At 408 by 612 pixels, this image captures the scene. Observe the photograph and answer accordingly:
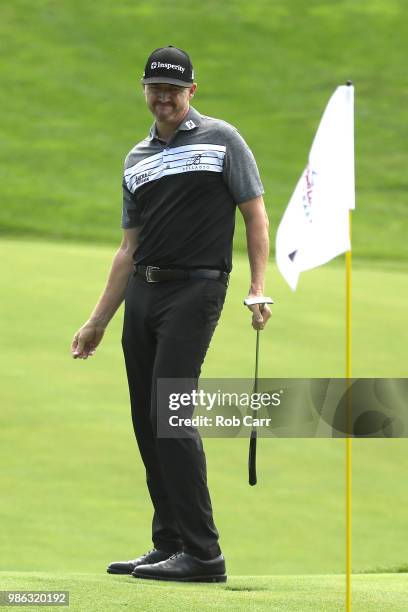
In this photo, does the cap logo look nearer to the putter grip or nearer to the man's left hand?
the man's left hand

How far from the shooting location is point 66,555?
4.70 m

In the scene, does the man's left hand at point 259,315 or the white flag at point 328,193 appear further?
the man's left hand at point 259,315

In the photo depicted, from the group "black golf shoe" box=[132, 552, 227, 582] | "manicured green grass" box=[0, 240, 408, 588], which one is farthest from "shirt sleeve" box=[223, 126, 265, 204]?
"manicured green grass" box=[0, 240, 408, 588]

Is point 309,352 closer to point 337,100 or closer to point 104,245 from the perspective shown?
point 337,100

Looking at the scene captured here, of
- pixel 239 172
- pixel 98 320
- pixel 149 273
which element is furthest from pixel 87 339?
pixel 239 172

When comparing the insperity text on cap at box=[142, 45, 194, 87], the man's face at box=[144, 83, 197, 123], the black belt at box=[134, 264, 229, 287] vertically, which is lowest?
the black belt at box=[134, 264, 229, 287]

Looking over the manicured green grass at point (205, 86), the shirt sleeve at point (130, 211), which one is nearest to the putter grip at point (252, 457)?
the shirt sleeve at point (130, 211)

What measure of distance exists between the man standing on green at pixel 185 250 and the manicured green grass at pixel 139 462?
856 mm

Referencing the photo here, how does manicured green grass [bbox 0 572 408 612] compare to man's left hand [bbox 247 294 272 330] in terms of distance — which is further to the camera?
man's left hand [bbox 247 294 272 330]

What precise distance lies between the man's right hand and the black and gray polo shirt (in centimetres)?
35

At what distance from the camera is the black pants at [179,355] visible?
12.5 ft

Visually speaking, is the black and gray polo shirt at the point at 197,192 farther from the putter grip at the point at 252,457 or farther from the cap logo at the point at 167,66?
the putter grip at the point at 252,457

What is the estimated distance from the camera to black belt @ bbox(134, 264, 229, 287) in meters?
3.85

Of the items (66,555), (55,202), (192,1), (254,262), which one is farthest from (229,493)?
(192,1)
